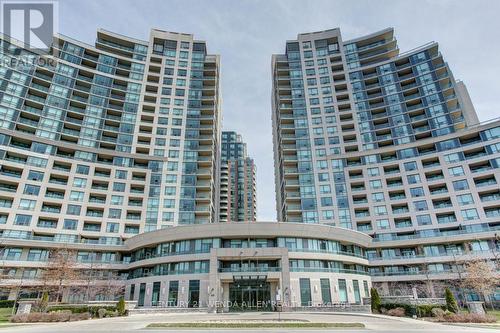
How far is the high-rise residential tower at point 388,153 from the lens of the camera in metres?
60.1

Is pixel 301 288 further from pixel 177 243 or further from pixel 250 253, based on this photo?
pixel 177 243

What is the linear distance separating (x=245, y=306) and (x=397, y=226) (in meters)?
39.3

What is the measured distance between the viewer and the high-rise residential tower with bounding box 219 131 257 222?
143375 millimetres

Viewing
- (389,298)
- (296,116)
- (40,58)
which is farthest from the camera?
(296,116)

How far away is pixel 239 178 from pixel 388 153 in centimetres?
8846

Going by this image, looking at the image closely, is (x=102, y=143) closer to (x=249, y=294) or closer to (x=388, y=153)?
(x=249, y=294)

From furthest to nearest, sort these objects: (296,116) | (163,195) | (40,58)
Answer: (296,116) → (40,58) → (163,195)

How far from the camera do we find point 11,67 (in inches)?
2741

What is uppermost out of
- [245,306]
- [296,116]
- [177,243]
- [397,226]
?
[296,116]

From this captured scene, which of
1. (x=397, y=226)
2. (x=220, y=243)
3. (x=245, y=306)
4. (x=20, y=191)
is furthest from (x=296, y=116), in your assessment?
(x=20, y=191)

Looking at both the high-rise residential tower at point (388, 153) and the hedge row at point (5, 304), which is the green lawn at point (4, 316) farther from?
the high-rise residential tower at point (388, 153)

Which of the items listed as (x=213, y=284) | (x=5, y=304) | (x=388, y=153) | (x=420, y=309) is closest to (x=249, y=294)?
(x=213, y=284)

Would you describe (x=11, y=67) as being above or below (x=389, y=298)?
above

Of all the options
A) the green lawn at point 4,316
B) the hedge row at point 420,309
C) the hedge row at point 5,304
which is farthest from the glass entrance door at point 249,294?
the hedge row at point 5,304
